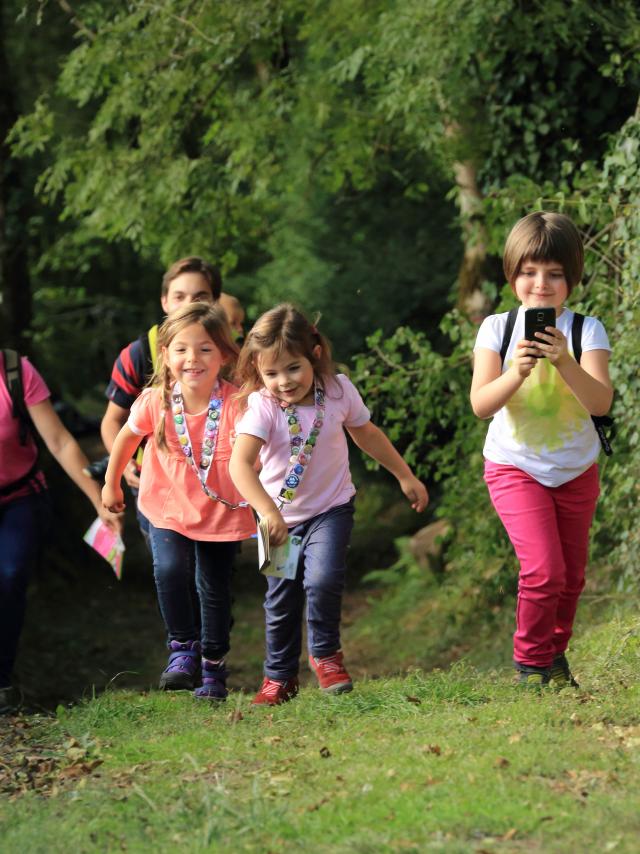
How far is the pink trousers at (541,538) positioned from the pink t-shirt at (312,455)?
672mm

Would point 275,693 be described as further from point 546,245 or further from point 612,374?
point 612,374

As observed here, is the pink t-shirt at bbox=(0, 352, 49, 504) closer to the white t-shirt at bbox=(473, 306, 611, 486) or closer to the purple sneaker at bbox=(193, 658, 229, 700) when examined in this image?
the purple sneaker at bbox=(193, 658, 229, 700)

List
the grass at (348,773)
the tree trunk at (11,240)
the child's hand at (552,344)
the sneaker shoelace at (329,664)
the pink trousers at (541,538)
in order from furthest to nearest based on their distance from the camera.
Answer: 1. the tree trunk at (11,240)
2. the sneaker shoelace at (329,664)
3. the pink trousers at (541,538)
4. the child's hand at (552,344)
5. the grass at (348,773)

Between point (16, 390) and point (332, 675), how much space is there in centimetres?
212

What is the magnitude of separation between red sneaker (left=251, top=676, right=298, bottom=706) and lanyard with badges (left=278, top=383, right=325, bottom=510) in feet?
2.77

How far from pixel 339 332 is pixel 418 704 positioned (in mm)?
11206

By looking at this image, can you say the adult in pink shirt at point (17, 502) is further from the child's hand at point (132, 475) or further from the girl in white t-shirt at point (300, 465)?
the girl in white t-shirt at point (300, 465)

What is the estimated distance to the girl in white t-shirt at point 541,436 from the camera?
5.53 meters

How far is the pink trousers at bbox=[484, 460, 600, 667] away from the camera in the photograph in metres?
5.59

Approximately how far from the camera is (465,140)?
11.2 m

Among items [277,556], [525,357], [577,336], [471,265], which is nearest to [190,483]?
[277,556]

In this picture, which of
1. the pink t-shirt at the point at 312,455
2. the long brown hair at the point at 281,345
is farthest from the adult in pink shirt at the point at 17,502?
the pink t-shirt at the point at 312,455

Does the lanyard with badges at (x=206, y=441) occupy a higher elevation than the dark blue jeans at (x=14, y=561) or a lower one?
higher

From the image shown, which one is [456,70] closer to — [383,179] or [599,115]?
[599,115]
